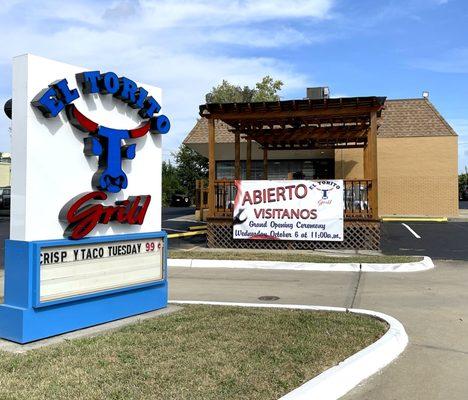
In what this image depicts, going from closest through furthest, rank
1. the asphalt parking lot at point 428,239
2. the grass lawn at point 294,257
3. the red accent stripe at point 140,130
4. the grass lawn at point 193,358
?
the grass lawn at point 193,358 → the red accent stripe at point 140,130 → the grass lawn at point 294,257 → the asphalt parking lot at point 428,239

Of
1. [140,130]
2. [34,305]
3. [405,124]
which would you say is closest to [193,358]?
[34,305]

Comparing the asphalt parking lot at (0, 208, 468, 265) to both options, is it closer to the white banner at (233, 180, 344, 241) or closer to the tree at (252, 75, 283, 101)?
the white banner at (233, 180, 344, 241)

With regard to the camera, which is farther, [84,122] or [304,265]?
[304,265]

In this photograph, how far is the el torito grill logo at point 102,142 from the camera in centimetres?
568

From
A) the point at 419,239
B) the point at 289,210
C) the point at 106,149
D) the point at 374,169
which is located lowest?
the point at 419,239

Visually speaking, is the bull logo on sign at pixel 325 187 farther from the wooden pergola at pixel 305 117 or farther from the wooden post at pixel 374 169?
the wooden pergola at pixel 305 117

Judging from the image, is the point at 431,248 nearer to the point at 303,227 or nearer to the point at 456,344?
the point at 303,227

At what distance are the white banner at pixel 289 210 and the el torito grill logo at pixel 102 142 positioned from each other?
7.78m

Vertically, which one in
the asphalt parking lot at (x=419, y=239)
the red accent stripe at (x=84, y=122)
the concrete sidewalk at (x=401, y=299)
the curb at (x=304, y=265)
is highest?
the red accent stripe at (x=84, y=122)

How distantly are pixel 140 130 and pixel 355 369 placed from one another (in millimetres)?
Result: 4130

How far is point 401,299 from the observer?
8.02m

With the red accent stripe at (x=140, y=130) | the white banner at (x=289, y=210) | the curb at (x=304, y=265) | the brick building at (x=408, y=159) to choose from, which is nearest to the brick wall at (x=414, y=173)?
the brick building at (x=408, y=159)

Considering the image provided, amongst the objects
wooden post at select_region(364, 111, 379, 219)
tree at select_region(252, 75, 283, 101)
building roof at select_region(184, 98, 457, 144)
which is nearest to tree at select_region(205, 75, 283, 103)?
tree at select_region(252, 75, 283, 101)

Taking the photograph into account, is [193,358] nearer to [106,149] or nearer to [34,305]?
[34,305]
